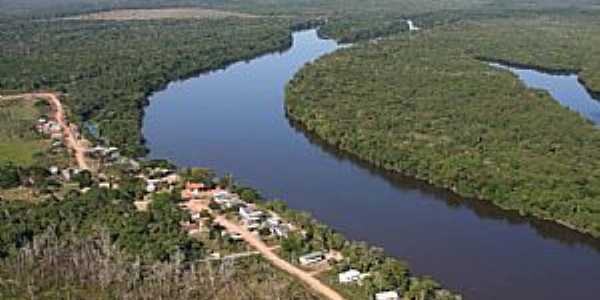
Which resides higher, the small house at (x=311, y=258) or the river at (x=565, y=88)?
the small house at (x=311, y=258)

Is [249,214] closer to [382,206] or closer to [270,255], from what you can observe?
[270,255]

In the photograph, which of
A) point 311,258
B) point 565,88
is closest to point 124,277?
point 311,258

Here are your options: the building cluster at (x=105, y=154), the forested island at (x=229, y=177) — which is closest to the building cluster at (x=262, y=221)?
the forested island at (x=229, y=177)

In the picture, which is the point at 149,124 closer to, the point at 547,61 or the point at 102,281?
the point at 102,281

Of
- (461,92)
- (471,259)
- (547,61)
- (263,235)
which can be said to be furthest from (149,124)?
(547,61)

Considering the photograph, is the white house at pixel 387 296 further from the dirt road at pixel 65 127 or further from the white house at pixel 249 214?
the dirt road at pixel 65 127

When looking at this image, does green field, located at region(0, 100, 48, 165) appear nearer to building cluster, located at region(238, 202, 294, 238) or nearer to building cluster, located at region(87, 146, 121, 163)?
building cluster, located at region(87, 146, 121, 163)
